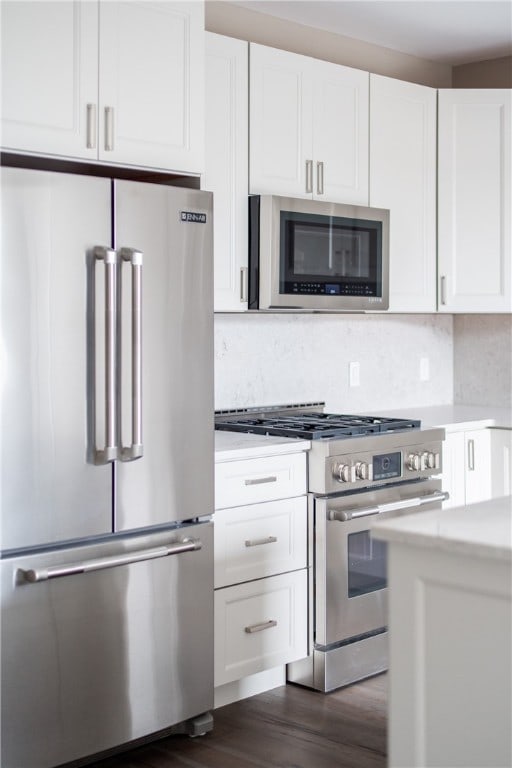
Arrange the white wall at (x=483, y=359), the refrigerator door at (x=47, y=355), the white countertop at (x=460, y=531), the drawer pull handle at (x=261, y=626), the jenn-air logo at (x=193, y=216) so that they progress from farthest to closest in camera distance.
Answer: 1. the white wall at (x=483, y=359)
2. the drawer pull handle at (x=261, y=626)
3. the jenn-air logo at (x=193, y=216)
4. the refrigerator door at (x=47, y=355)
5. the white countertop at (x=460, y=531)

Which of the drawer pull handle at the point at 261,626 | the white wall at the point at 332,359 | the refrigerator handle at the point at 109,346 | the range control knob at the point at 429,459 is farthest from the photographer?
the white wall at the point at 332,359

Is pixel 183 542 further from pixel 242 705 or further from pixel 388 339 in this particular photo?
pixel 388 339

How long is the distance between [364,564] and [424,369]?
1642 millimetres

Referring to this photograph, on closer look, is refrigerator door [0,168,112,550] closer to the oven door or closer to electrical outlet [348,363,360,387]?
the oven door

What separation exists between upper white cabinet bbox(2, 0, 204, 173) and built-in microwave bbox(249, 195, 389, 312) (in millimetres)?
593

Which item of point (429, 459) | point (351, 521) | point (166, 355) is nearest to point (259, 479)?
point (351, 521)

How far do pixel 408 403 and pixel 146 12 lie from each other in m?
2.61

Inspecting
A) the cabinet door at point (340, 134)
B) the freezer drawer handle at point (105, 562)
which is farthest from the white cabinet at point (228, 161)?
the freezer drawer handle at point (105, 562)

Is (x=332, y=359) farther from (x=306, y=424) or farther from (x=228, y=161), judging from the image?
(x=228, y=161)

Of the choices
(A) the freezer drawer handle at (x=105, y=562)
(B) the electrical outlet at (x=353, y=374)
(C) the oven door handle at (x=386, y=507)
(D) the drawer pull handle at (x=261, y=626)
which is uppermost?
(B) the electrical outlet at (x=353, y=374)

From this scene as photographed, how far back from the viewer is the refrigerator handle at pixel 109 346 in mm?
2746

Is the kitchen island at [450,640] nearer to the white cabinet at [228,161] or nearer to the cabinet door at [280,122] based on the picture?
the white cabinet at [228,161]

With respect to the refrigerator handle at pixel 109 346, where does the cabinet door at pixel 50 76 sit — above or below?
above

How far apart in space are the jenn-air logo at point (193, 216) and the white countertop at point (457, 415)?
4.92 feet
